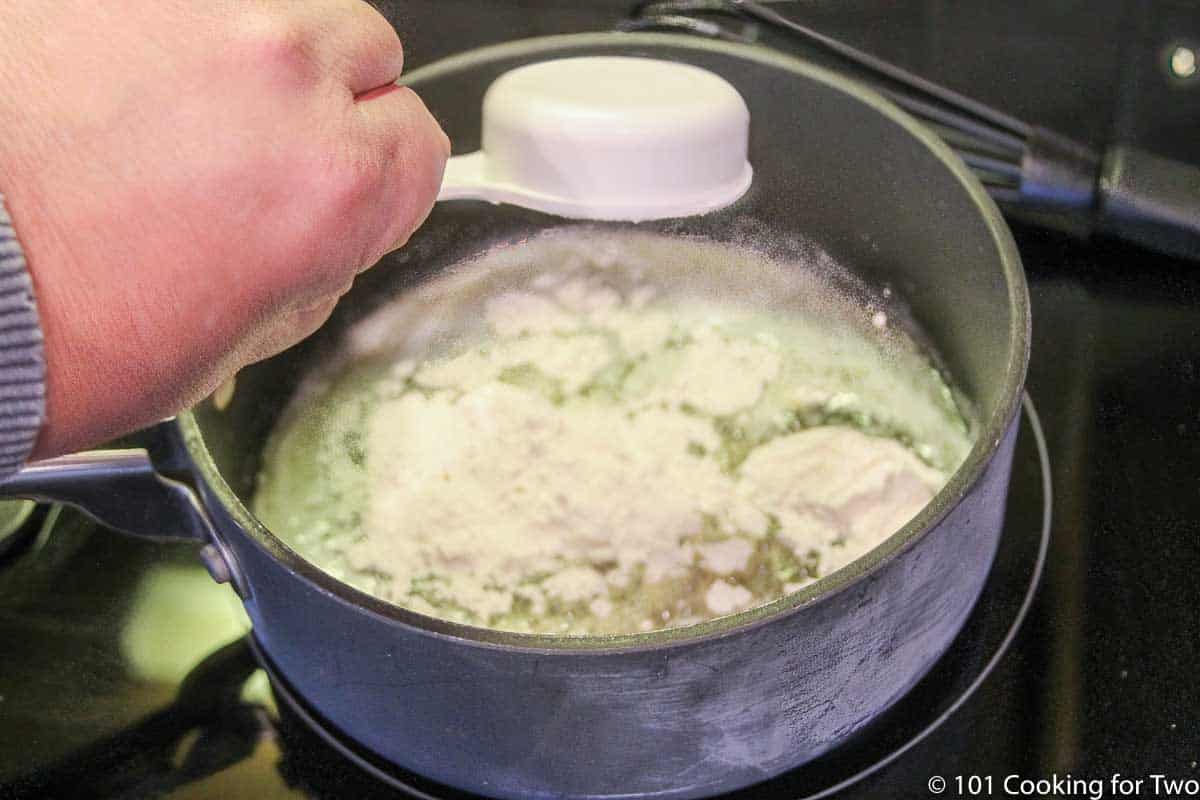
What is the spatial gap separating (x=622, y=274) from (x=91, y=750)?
13.2 inches

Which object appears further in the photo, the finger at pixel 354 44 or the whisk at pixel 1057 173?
the whisk at pixel 1057 173

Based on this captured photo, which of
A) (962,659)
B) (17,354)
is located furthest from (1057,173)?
(17,354)

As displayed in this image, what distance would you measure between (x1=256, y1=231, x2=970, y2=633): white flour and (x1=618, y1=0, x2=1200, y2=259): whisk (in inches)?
3.7

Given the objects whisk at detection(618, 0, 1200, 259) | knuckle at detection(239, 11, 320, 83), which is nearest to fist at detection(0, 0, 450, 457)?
knuckle at detection(239, 11, 320, 83)

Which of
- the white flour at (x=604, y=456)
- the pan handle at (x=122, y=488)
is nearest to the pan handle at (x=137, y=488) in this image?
the pan handle at (x=122, y=488)

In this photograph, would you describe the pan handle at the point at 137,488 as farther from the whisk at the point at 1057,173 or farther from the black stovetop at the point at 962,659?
the whisk at the point at 1057,173

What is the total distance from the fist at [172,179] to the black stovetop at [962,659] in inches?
6.4

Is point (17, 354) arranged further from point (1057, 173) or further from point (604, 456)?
point (1057, 173)

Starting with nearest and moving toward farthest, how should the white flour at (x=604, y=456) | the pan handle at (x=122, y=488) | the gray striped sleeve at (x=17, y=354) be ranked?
1. the gray striped sleeve at (x=17, y=354)
2. the pan handle at (x=122, y=488)
3. the white flour at (x=604, y=456)

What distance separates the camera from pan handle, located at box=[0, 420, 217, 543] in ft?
1.21

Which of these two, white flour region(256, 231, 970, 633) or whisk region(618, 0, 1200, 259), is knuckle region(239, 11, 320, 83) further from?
whisk region(618, 0, 1200, 259)

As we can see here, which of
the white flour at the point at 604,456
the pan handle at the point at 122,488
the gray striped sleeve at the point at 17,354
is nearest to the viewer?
the gray striped sleeve at the point at 17,354

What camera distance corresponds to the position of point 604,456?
0.52 meters

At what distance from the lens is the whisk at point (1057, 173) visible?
0.55 meters
